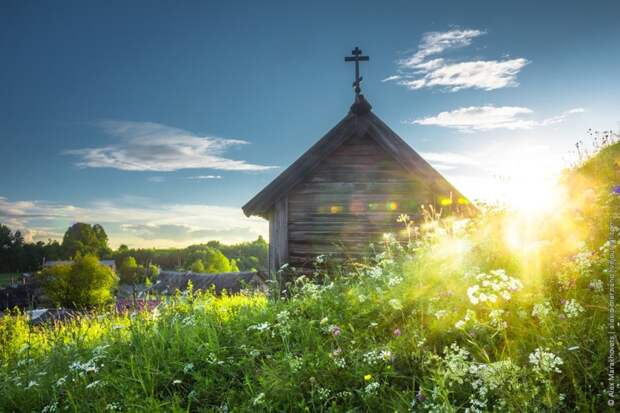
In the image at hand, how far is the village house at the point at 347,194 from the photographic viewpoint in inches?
413

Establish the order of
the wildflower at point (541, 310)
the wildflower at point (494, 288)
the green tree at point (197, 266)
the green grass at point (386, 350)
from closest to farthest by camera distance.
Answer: the green grass at point (386, 350), the wildflower at point (494, 288), the wildflower at point (541, 310), the green tree at point (197, 266)

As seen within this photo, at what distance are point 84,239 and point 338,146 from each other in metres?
63.8

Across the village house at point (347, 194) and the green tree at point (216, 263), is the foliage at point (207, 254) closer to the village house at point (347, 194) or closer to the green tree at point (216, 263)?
the green tree at point (216, 263)

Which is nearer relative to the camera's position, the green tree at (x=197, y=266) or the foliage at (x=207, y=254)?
the green tree at (x=197, y=266)

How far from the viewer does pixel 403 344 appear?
3557 millimetres

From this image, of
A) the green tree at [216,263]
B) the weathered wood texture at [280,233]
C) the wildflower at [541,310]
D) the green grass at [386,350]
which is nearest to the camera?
the green grass at [386,350]

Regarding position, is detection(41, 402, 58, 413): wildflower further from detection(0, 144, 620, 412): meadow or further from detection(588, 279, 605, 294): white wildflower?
detection(588, 279, 605, 294): white wildflower

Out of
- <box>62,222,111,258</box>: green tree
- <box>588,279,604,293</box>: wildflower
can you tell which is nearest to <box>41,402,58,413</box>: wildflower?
<box>588,279,604,293</box>: wildflower

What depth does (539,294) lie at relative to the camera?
12.0 feet

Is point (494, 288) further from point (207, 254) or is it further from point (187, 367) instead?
point (207, 254)

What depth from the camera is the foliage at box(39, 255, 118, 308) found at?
2105 centimetres

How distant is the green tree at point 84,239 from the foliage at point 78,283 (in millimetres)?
42374

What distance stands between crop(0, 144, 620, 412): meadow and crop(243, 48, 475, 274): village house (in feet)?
15.1

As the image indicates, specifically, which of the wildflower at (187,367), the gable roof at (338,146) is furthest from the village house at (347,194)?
the wildflower at (187,367)
